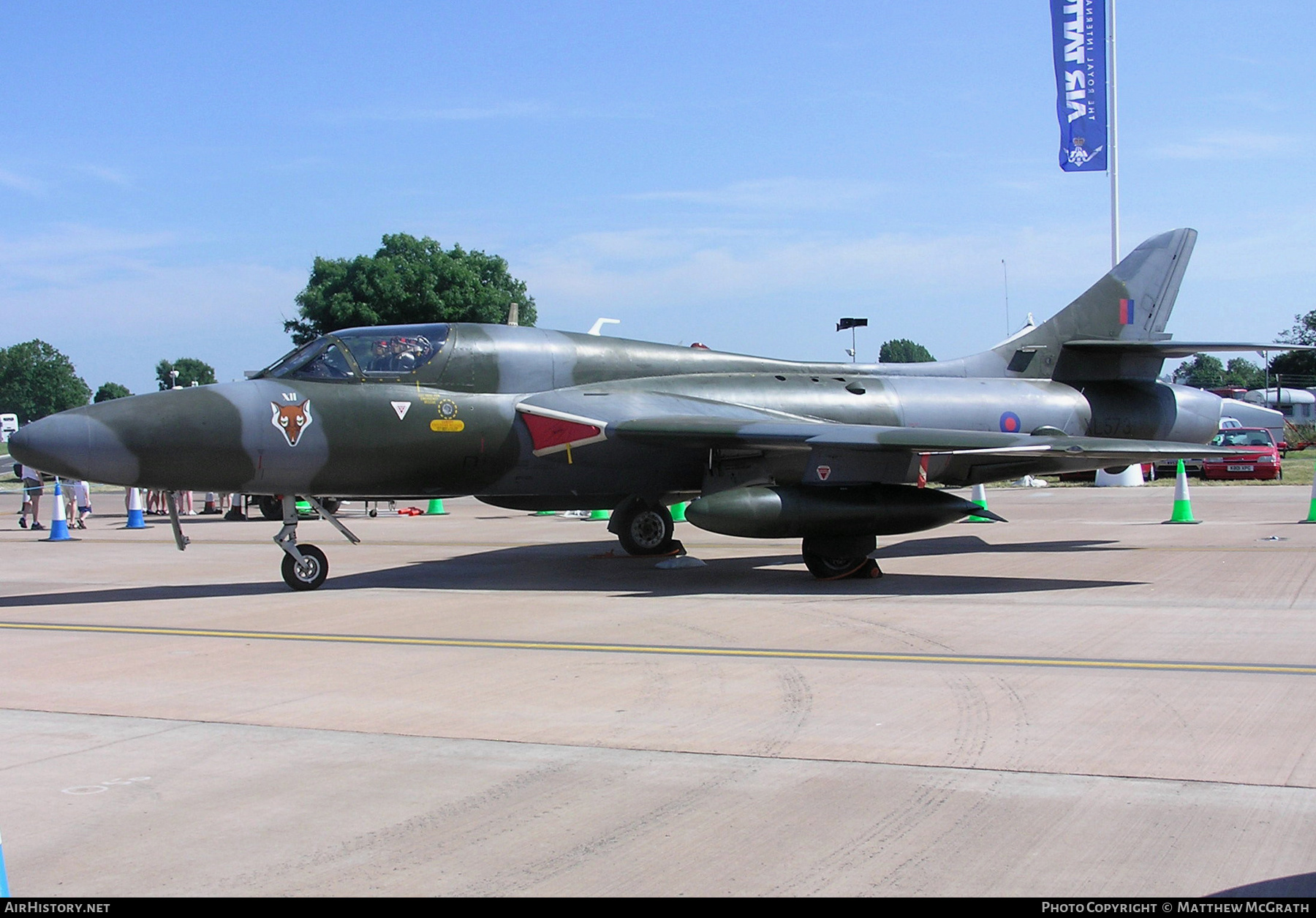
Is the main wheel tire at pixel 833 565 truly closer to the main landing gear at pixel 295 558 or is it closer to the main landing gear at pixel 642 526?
the main landing gear at pixel 642 526

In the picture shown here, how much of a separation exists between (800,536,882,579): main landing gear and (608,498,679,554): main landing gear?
2914 millimetres

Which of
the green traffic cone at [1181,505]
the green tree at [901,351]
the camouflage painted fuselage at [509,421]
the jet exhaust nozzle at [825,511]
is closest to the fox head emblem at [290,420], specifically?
the camouflage painted fuselage at [509,421]

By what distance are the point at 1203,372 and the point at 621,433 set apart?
534ft

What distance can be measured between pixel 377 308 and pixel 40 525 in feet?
84.5

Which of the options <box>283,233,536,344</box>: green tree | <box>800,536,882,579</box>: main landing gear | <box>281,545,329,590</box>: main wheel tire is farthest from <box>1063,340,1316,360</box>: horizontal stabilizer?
<box>283,233,536,344</box>: green tree

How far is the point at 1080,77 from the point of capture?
31641mm

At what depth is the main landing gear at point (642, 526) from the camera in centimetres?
1480

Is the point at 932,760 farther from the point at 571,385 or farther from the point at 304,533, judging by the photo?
the point at 304,533

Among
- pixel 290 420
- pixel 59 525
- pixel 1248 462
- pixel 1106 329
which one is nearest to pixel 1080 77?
pixel 1248 462

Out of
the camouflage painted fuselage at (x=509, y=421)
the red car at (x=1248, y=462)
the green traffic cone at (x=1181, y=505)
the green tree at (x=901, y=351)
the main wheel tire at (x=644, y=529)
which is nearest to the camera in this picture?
the camouflage painted fuselage at (x=509, y=421)

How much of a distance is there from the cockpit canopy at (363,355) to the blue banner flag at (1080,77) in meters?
25.1

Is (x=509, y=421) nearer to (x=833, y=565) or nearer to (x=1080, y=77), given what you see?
(x=833, y=565)

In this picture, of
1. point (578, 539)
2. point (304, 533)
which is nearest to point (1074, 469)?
point (578, 539)

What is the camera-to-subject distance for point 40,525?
24.2 metres
